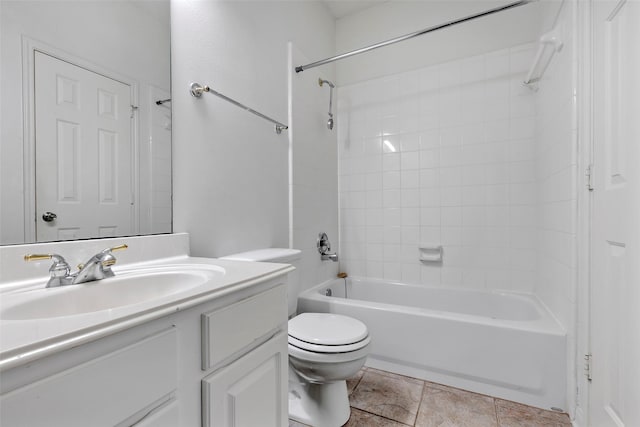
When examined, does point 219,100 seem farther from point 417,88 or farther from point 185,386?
point 417,88

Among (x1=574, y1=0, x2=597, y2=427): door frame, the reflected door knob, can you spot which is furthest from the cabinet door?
(x1=574, y1=0, x2=597, y2=427): door frame

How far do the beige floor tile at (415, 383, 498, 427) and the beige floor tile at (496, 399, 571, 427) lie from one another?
0.13 feet

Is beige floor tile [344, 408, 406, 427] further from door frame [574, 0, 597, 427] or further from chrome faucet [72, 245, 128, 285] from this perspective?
chrome faucet [72, 245, 128, 285]

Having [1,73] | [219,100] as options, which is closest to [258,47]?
[219,100]

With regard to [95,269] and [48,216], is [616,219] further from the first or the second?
[48,216]

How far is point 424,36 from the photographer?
90.4 inches

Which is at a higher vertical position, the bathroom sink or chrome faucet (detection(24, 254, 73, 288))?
chrome faucet (detection(24, 254, 73, 288))

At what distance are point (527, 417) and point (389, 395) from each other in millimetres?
618

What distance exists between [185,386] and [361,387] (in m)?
1.25

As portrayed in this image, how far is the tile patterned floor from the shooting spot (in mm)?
1313

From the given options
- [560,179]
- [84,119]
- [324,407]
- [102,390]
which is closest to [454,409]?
[324,407]

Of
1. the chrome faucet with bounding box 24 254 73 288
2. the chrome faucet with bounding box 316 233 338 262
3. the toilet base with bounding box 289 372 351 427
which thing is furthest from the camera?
the chrome faucet with bounding box 316 233 338 262

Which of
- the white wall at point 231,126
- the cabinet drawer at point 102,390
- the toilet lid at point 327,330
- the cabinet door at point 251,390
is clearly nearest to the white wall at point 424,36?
the white wall at point 231,126

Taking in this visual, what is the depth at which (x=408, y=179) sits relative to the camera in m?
2.35
